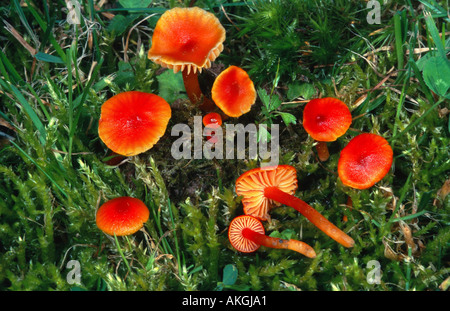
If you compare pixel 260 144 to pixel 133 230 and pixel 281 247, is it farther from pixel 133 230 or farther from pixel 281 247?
pixel 133 230

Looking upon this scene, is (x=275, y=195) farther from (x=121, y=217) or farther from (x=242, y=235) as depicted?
(x=121, y=217)

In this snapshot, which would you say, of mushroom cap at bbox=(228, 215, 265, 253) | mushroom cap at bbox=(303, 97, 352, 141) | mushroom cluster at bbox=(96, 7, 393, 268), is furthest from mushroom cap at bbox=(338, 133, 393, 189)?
mushroom cap at bbox=(228, 215, 265, 253)

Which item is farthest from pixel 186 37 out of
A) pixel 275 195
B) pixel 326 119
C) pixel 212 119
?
pixel 275 195

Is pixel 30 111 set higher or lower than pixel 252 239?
higher

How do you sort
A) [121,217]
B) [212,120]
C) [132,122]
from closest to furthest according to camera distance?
[121,217] → [132,122] → [212,120]

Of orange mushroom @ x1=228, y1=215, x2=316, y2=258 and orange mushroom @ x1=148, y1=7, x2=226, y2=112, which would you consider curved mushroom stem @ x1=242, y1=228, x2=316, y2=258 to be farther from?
orange mushroom @ x1=148, y1=7, x2=226, y2=112

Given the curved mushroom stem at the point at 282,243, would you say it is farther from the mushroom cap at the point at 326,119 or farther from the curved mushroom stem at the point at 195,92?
the curved mushroom stem at the point at 195,92

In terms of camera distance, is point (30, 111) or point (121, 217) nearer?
point (121, 217)
